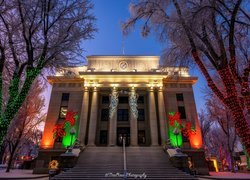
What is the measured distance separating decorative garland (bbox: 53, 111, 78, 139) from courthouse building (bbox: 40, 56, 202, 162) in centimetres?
51

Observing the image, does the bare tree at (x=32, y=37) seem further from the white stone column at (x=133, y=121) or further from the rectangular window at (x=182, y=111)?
the rectangular window at (x=182, y=111)

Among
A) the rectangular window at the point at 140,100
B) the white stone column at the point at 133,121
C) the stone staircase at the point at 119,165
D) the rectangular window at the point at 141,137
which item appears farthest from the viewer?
the rectangular window at the point at 140,100

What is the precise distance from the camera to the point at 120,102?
2812cm

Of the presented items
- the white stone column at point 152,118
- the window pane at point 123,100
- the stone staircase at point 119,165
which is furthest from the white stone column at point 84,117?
the white stone column at point 152,118

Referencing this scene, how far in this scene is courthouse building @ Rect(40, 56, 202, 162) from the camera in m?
23.8

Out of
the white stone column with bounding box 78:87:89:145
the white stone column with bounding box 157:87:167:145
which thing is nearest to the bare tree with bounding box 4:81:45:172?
the white stone column with bounding box 78:87:89:145

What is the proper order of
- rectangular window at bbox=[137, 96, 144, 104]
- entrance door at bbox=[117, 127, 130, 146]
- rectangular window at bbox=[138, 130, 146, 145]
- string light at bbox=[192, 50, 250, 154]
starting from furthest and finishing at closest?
rectangular window at bbox=[137, 96, 144, 104] → entrance door at bbox=[117, 127, 130, 146] → rectangular window at bbox=[138, 130, 146, 145] → string light at bbox=[192, 50, 250, 154]

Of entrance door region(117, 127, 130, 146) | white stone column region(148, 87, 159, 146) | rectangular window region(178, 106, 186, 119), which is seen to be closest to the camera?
white stone column region(148, 87, 159, 146)

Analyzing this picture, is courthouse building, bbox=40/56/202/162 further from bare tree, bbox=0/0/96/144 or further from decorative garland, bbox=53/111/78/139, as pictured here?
bare tree, bbox=0/0/96/144

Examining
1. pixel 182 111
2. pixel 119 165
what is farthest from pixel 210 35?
pixel 182 111

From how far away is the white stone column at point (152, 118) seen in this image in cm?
2269

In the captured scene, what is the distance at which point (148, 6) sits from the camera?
909 centimetres

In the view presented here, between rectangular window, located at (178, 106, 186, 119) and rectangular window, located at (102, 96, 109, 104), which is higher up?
rectangular window, located at (102, 96, 109, 104)

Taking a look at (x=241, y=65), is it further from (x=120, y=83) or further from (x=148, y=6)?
(x=120, y=83)
